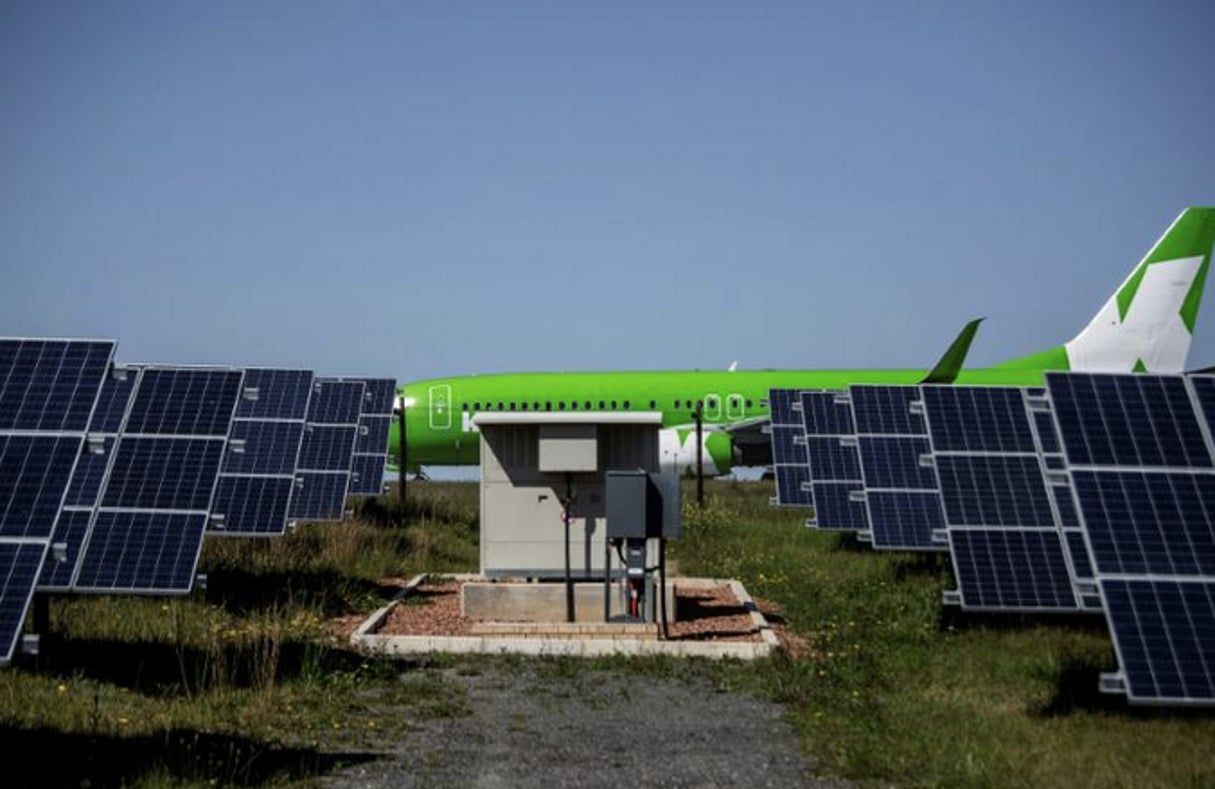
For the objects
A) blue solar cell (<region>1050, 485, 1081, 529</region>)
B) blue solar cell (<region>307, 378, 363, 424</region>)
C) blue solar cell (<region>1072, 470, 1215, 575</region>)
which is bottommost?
blue solar cell (<region>1072, 470, 1215, 575</region>)

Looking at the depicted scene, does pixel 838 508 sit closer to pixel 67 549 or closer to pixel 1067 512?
pixel 1067 512

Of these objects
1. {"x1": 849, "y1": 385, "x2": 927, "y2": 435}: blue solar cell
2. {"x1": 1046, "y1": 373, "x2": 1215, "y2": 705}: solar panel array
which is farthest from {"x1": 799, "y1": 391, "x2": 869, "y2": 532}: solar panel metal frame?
{"x1": 1046, "y1": 373, "x2": 1215, "y2": 705}: solar panel array

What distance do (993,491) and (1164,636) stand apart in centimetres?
608

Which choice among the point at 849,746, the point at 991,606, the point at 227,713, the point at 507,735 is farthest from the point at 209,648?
the point at 991,606

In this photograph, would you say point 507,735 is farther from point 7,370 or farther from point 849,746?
point 7,370

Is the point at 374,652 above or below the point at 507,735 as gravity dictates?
above

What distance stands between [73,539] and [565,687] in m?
5.49

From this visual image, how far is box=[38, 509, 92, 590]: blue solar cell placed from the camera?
1416 centimetres

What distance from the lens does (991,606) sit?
577 inches

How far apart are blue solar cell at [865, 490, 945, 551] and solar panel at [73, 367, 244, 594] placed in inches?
369

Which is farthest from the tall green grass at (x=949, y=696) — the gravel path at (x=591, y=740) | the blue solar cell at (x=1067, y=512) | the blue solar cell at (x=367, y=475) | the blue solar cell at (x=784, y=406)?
the blue solar cell at (x=367, y=475)

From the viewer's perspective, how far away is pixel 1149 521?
38.3ft

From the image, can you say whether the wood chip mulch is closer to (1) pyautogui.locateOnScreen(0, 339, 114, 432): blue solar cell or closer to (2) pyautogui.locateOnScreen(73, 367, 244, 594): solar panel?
(2) pyautogui.locateOnScreen(73, 367, 244, 594): solar panel

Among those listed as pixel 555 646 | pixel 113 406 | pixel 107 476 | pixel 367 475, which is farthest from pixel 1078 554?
pixel 367 475
